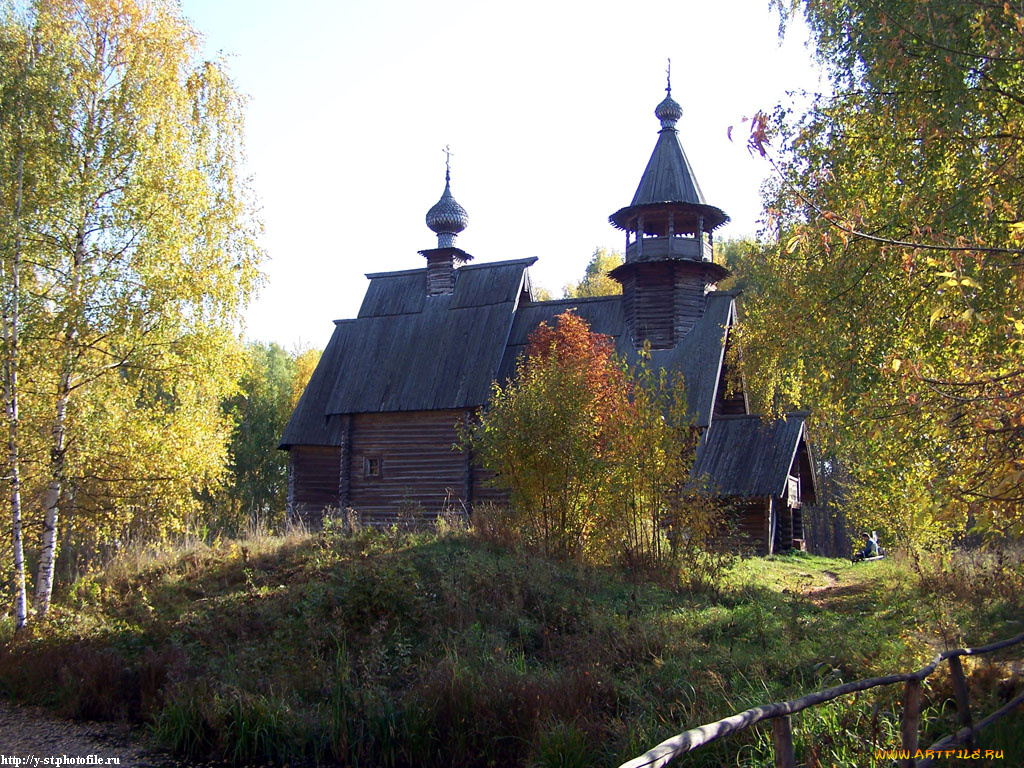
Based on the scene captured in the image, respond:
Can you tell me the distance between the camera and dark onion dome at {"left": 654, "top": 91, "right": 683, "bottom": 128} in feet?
91.5

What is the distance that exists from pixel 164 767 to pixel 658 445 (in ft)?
29.1

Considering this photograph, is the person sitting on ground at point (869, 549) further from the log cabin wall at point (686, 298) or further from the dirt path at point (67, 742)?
the dirt path at point (67, 742)

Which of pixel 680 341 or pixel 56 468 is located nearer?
pixel 56 468

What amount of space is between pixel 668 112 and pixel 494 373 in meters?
10.5

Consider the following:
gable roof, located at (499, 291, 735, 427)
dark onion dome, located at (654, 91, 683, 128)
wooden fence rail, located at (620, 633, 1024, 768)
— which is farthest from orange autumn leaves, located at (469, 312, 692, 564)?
dark onion dome, located at (654, 91, 683, 128)

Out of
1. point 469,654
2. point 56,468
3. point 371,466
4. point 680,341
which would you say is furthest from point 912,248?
point 371,466

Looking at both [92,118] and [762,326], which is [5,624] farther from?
[762,326]

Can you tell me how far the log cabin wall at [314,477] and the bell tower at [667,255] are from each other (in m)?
10.5

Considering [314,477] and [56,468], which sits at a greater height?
[56,468]

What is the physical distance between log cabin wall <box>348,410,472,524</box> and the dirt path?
14.6m

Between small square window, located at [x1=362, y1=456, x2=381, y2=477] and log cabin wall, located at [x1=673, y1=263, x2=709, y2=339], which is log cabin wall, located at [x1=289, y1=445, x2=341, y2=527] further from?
log cabin wall, located at [x1=673, y1=263, x2=709, y2=339]

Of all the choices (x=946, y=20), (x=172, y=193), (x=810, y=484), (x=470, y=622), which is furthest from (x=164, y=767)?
(x=810, y=484)

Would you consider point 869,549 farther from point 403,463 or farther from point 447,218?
point 447,218

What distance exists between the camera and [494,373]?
83.5ft
